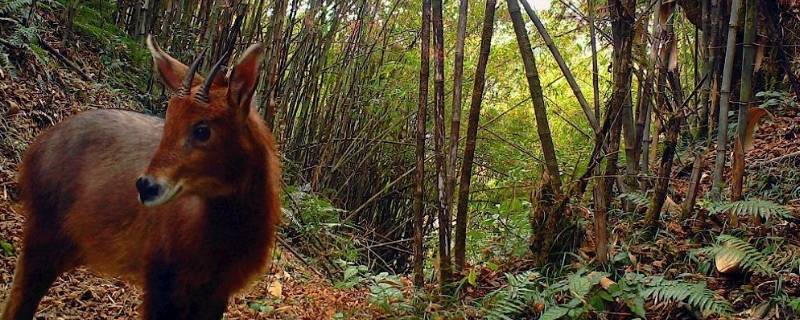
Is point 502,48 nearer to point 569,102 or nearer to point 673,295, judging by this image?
point 569,102

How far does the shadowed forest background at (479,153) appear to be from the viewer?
11.3 feet

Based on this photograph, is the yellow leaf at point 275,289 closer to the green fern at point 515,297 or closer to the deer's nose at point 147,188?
the green fern at point 515,297

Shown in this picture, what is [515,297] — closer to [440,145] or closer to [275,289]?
[440,145]

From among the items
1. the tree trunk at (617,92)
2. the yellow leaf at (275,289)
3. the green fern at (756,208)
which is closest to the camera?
the green fern at (756,208)

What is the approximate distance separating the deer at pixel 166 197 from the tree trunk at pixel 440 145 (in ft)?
3.12

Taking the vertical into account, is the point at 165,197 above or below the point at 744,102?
below

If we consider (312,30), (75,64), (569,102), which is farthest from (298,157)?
(569,102)

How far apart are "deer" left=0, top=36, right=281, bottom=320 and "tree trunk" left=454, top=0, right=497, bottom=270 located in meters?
1.02

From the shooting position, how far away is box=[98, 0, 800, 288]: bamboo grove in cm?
356

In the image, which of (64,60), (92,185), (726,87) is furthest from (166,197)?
(64,60)

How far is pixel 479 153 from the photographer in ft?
22.5

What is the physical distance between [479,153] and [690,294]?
152 inches

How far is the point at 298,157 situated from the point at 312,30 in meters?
1.31

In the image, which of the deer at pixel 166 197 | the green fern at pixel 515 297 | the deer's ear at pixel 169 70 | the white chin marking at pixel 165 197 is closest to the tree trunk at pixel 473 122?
the green fern at pixel 515 297
